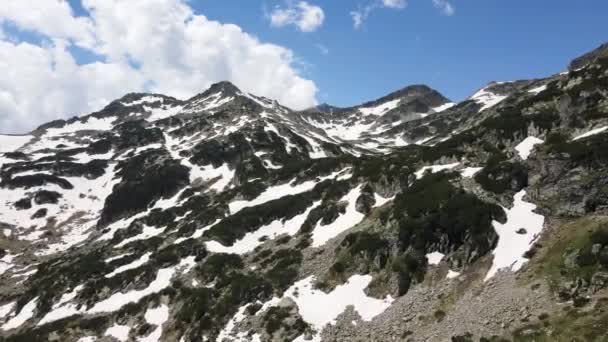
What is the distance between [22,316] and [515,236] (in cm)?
6722

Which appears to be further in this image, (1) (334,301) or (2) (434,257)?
(1) (334,301)

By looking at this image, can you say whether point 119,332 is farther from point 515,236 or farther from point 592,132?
point 592,132

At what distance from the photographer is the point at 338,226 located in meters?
57.0

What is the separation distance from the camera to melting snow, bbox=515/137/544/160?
5442 centimetres

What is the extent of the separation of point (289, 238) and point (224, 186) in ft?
173

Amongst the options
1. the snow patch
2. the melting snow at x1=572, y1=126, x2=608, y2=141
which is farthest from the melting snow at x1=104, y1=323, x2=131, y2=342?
the melting snow at x1=572, y1=126, x2=608, y2=141

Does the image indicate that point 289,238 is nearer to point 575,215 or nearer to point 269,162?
point 575,215

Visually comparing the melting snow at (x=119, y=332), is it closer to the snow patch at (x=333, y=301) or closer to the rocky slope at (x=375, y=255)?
the rocky slope at (x=375, y=255)

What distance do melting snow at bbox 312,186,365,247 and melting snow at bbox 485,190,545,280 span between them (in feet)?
62.6

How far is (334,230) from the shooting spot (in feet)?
185

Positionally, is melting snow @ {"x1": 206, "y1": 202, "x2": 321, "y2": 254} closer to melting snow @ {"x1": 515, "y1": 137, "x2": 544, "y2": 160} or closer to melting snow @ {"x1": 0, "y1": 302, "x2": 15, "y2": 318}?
melting snow @ {"x1": 515, "y1": 137, "x2": 544, "y2": 160}

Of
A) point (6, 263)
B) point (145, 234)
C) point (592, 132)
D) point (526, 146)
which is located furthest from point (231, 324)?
point (6, 263)

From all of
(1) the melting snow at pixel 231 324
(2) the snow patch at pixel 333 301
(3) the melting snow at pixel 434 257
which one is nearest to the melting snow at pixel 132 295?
(1) the melting snow at pixel 231 324

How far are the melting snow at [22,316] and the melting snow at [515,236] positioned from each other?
6286 centimetres
